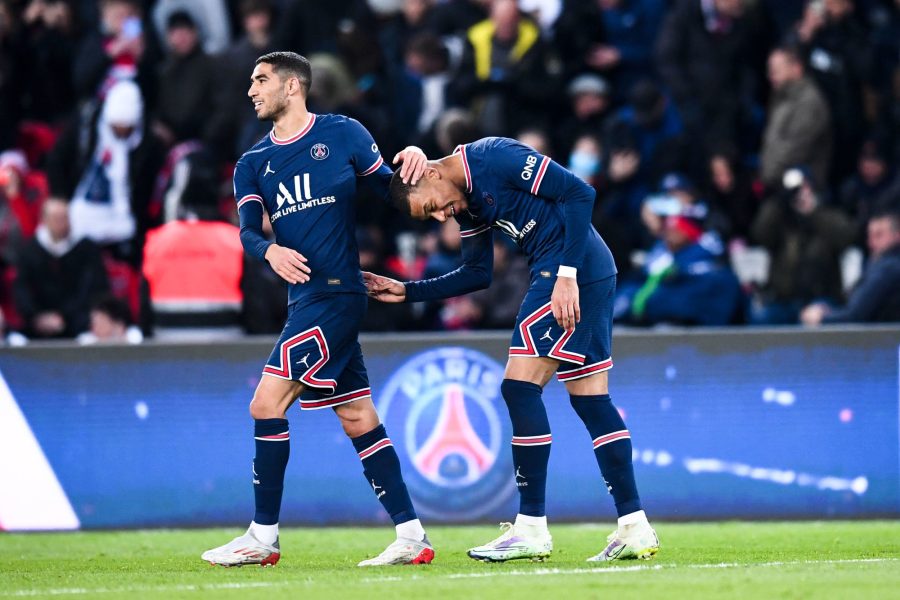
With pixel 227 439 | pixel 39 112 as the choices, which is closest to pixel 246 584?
pixel 227 439

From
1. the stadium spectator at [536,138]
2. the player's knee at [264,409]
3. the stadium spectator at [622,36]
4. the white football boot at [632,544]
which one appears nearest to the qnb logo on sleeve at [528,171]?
the player's knee at [264,409]

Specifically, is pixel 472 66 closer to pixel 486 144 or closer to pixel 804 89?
pixel 804 89

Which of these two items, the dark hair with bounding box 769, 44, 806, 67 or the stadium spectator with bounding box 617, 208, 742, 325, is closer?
the stadium spectator with bounding box 617, 208, 742, 325

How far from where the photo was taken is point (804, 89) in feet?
42.2

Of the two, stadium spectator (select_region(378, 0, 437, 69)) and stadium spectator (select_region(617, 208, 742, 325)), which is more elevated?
stadium spectator (select_region(378, 0, 437, 69))

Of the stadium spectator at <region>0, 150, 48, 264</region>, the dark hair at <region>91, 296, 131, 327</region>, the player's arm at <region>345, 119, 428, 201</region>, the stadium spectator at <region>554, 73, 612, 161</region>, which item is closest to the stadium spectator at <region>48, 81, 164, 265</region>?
the stadium spectator at <region>0, 150, 48, 264</region>

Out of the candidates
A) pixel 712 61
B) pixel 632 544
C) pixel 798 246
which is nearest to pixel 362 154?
pixel 632 544

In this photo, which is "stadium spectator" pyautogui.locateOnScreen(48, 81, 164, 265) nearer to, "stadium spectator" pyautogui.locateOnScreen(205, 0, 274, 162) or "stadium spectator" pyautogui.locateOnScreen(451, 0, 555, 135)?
"stadium spectator" pyautogui.locateOnScreen(205, 0, 274, 162)

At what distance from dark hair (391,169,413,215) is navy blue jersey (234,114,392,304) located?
171mm

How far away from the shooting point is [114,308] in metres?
11.5

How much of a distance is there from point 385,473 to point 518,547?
74cm

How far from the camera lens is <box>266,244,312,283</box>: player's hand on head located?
6.99 m

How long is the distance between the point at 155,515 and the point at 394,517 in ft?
10.4

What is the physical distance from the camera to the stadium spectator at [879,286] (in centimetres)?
1084
